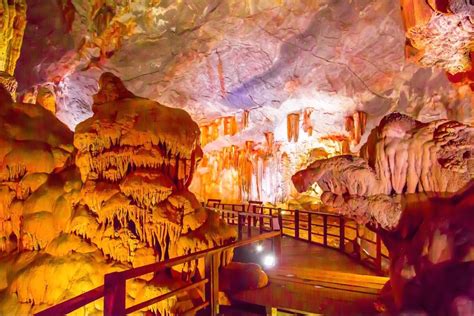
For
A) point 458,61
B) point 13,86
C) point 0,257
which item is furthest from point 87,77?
point 458,61

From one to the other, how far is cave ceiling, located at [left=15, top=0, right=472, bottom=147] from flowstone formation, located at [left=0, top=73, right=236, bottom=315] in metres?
4.93

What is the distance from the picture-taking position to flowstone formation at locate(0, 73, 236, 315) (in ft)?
17.7

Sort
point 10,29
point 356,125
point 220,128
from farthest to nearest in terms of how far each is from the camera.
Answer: point 220,128 < point 356,125 < point 10,29

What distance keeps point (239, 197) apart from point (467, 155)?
16.3 metres

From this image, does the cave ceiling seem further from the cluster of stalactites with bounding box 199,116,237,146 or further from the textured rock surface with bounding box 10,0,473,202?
the cluster of stalactites with bounding box 199,116,237,146

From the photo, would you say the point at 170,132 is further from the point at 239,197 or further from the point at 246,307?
the point at 239,197

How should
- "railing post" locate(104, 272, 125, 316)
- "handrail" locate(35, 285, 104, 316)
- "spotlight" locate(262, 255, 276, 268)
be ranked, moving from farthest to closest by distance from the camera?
"spotlight" locate(262, 255, 276, 268), "railing post" locate(104, 272, 125, 316), "handrail" locate(35, 285, 104, 316)

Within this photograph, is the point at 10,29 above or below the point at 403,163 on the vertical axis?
above

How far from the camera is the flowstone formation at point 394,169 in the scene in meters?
3.16

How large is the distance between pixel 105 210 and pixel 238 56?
7.48 metres

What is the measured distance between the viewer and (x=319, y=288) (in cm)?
573

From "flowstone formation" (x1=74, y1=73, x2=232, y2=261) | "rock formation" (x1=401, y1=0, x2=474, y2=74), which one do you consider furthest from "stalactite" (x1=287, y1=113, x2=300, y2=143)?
"flowstone formation" (x1=74, y1=73, x2=232, y2=261)

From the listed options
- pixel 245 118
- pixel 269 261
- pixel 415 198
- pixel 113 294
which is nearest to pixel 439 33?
pixel 415 198

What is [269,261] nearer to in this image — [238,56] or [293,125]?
[238,56]
